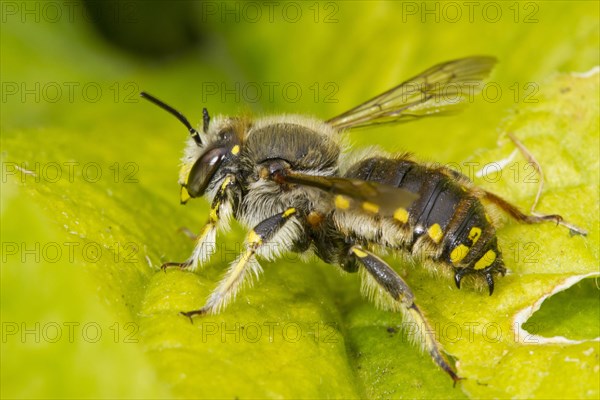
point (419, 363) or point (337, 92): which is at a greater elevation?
point (337, 92)

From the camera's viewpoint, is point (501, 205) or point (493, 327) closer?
point (493, 327)

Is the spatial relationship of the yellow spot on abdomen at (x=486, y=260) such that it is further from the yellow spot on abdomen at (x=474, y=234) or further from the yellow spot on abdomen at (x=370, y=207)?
the yellow spot on abdomen at (x=370, y=207)

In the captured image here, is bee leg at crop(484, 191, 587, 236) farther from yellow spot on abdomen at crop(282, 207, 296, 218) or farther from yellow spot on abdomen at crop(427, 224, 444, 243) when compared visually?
yellow spot on abdomen at crop(282, 207, 296, 218)

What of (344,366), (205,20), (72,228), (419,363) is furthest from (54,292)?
(205,20)

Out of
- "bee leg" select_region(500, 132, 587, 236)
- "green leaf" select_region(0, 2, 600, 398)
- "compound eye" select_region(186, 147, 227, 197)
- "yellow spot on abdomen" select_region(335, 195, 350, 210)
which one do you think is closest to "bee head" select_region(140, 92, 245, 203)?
"compound eye" select_region(186, 147, 227, 197)

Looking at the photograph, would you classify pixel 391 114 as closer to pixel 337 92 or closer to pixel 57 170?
pixel 337 92

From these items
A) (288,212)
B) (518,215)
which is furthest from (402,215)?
(518,215)

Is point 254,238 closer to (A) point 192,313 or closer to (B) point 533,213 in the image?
(A) point 192,313
